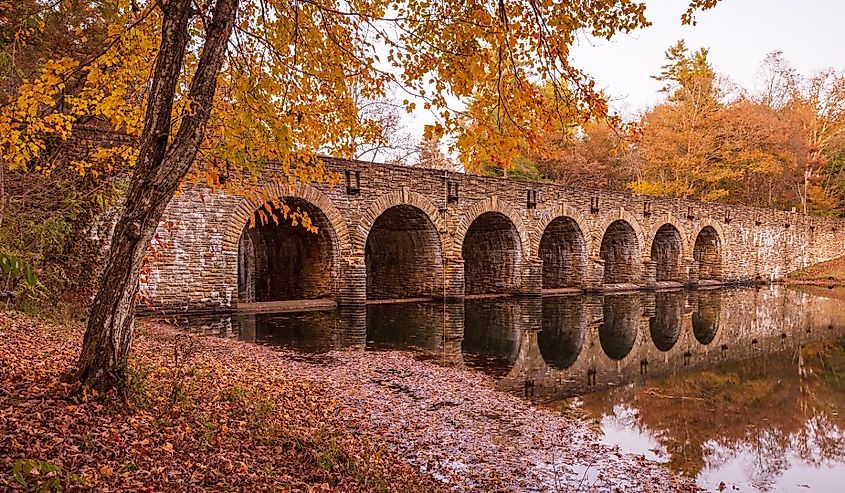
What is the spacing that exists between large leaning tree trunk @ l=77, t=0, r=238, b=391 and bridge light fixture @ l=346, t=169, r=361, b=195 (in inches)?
491

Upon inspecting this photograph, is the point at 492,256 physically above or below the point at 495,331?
above

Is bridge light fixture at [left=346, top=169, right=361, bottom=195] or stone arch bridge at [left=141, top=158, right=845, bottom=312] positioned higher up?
bridge light fixture at [left=346, top=169, right=361, bottom=195]

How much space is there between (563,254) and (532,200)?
169 inches

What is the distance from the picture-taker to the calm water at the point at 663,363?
6.36 meters

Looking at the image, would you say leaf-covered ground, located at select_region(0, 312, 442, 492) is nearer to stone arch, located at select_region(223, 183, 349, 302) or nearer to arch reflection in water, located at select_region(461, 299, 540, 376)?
arch reflection in water, located at select_region(461, 299, 540, 376)

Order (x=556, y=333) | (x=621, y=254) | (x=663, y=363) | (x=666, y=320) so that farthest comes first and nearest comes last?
(x=621, y=254), (x=666, y=320), (x=556, y=333), (x=663, y=363)

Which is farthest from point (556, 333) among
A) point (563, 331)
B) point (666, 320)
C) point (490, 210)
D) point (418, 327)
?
point (490, 210)

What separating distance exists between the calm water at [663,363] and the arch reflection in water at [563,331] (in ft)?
0.17

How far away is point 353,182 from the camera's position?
17453 mm

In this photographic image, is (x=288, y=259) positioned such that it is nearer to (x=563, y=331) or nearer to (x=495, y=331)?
(x=495, y=331)

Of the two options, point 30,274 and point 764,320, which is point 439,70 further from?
point 764,320

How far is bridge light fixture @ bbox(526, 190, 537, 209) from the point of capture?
22.4 meters

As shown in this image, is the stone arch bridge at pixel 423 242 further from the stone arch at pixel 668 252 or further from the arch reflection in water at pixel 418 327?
the arch reflection in water at pixel 418 327

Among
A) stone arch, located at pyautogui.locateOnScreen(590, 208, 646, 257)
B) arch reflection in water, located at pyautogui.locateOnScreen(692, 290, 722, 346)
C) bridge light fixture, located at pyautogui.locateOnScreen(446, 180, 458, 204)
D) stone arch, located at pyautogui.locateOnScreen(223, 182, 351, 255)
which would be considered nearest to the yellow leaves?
stone arch, located at pyautogui.locateOnScreen(590, 208, 646, 257)
